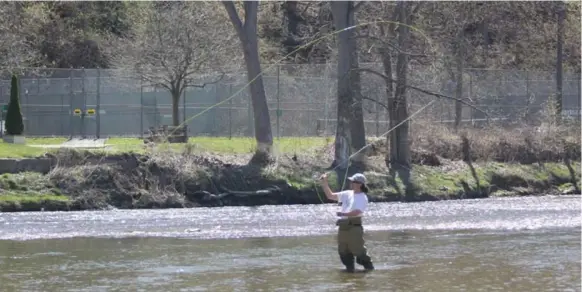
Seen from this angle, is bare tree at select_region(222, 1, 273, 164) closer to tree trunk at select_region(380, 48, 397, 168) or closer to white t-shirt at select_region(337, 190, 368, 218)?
tree trunk at select_region(380, 48, 397, 168)

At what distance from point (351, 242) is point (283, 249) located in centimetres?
392

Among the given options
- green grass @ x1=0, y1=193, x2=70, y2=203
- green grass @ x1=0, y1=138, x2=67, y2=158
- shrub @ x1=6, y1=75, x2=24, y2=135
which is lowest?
green grass @ x1=0, y1=193, x2=70, y2=203

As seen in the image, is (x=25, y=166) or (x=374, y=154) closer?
(x=25, y=166)

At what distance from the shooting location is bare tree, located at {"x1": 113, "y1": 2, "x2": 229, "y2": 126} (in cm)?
4003

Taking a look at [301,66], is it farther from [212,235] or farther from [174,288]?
[174,288]

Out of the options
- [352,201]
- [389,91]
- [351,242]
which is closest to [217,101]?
[389,91]

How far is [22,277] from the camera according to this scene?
16.0m

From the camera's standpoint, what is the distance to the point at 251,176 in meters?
31.7

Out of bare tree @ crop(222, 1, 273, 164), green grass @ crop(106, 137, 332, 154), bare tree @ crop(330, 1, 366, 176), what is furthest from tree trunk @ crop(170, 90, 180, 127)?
bare tree @ crop(330, 1, 366, 176)

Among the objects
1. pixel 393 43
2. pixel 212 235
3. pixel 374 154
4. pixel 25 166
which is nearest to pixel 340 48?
pixel 393 43

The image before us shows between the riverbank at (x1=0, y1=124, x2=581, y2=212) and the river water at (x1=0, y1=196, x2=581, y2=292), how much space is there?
1304 millimetres

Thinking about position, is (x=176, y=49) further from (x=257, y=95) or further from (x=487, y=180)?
(x=487, y=180)

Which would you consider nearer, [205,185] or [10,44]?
[205,185]

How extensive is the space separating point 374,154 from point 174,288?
21703 millimetres
